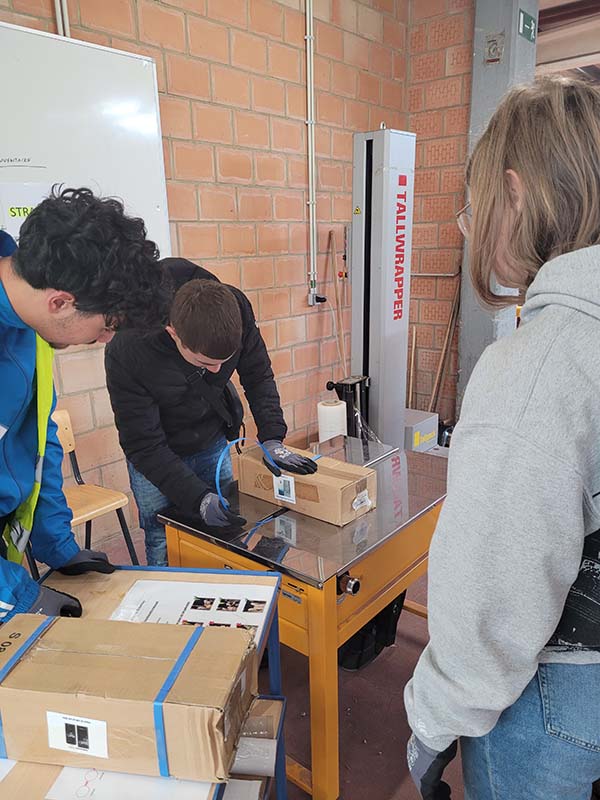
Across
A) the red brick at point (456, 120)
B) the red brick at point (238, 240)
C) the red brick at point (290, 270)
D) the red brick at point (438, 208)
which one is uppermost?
the red brick at point (456, 120)

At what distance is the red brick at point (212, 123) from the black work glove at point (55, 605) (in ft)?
6.95

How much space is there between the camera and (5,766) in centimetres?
81

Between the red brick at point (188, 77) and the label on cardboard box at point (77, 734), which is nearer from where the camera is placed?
the label on cardboard box at point (77, 734)

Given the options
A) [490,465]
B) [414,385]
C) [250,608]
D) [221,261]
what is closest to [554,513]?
[490,465]

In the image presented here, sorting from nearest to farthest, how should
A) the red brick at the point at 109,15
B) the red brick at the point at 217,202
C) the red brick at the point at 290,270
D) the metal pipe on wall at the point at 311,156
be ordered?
the red brick at the point at 109,15
the red brick at the point at 217,202
the metal pipe on wall at the point at 311,156
the red brick at the point at 290,270

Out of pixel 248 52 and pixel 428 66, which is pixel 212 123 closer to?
pixel 248 52

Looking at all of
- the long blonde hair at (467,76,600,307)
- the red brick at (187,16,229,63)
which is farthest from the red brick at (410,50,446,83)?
the long blonde hair at (467,76,600,307)

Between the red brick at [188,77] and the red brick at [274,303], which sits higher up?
the red brick at [188,77]

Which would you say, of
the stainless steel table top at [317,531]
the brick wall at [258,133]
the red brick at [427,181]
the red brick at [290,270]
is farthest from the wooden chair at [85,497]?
the red brick at [427,181]

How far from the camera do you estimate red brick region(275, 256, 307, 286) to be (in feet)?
10.2

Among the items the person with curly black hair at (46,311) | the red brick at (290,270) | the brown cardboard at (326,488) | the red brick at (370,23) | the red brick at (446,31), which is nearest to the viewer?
the person with curly black hair at (46,311)

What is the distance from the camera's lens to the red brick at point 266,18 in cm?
273

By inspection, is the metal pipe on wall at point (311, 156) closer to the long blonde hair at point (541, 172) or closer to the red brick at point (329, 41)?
the red brick at point (329, 41)

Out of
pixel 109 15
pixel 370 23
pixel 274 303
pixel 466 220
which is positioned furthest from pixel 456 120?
pixel 466 220
